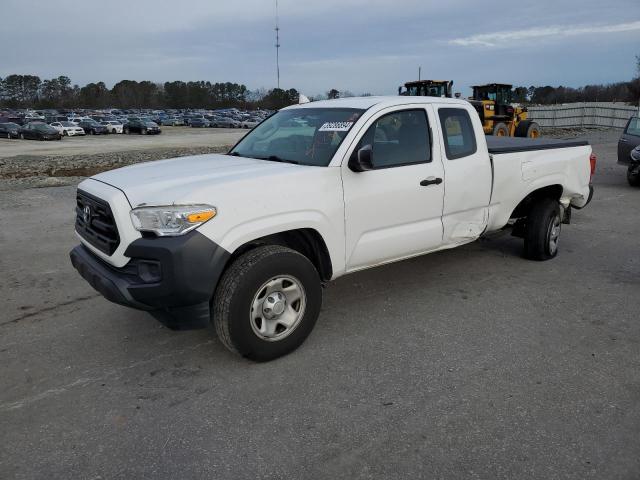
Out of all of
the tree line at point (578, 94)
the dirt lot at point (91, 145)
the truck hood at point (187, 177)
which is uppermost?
the tree line at point (578, 94)

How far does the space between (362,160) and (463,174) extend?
1.37 m

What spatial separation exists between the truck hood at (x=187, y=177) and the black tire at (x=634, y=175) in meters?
9.90

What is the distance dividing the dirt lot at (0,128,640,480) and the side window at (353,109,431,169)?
1326mm

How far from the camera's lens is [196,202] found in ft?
10.7

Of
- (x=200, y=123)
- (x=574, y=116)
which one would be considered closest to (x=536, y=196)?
(x=574, y=116)

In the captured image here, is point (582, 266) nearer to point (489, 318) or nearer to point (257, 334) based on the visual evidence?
point (489, 318)

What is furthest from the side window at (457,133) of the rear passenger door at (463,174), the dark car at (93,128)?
the dark car at (93,128)

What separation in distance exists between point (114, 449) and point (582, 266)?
5.16 meters

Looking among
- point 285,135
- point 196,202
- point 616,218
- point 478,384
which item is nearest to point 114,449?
point 196,202

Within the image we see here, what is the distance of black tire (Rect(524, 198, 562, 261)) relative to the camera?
5879 millimetres

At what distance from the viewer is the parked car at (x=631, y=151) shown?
11141mm

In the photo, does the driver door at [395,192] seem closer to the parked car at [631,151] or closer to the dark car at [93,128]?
the parked car at [631,151]

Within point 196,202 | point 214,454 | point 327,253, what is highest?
point 196,202

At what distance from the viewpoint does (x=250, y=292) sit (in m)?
3.46
